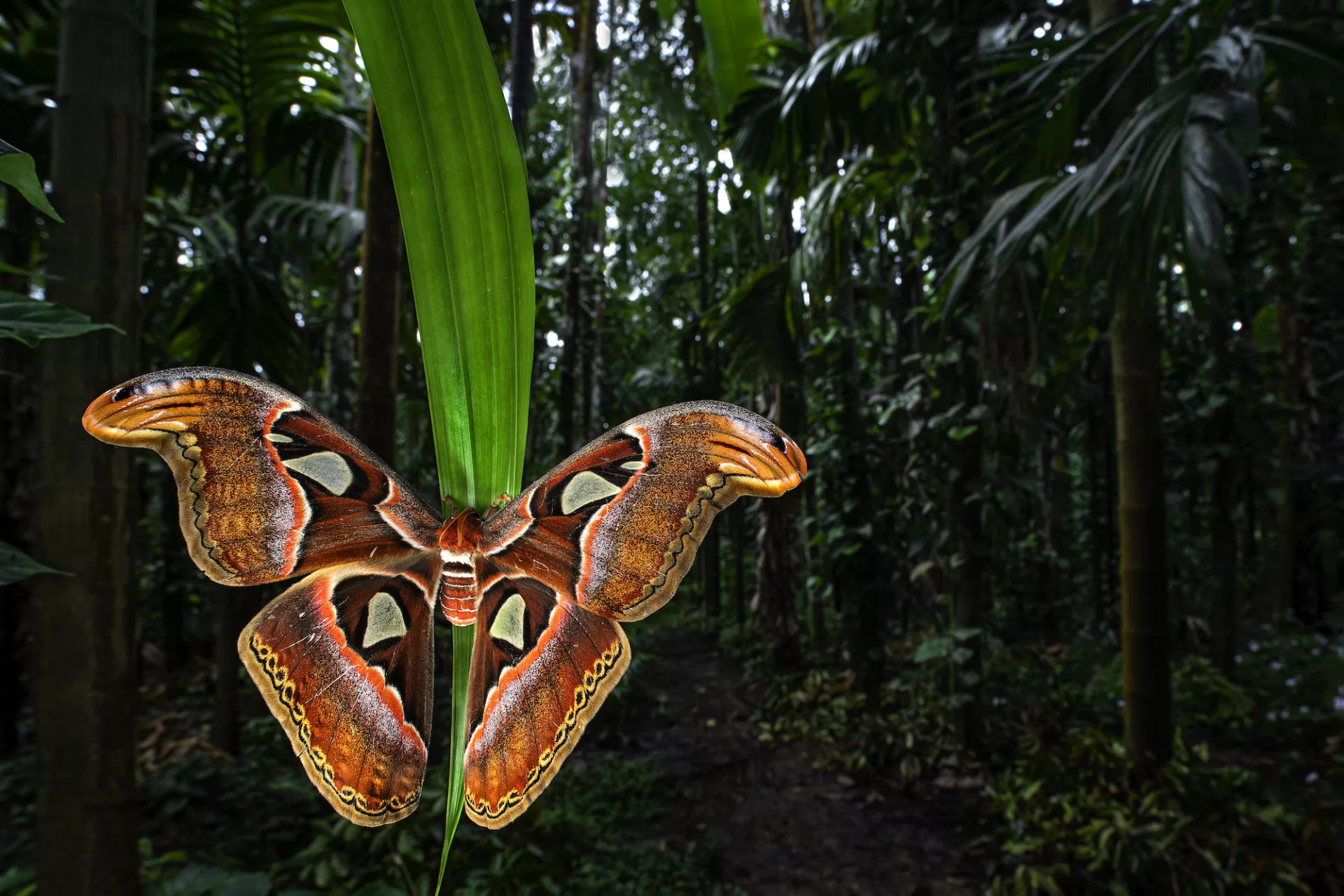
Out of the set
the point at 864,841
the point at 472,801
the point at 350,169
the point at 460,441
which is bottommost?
the point at 864,841

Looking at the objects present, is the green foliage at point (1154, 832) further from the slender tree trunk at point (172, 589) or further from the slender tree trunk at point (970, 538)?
the slender tree trunk at point (172, 589)

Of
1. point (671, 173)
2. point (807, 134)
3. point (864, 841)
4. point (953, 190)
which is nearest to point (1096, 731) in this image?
point (864, 841)

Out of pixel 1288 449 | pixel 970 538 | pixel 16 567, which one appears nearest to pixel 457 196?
pixel 16 567

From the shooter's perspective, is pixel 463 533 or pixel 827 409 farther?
pixel 827 409

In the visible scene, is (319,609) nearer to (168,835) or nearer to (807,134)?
(807,134)

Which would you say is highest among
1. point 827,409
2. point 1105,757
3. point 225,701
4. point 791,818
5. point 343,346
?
point 343,346

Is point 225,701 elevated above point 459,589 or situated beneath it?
situated beneath

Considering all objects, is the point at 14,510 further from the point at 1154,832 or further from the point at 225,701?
the point at 1154,832
